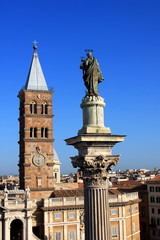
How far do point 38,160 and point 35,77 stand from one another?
606 inches

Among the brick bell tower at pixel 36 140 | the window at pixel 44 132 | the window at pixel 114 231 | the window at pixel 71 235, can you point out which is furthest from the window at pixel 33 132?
the window at pixel 114 231

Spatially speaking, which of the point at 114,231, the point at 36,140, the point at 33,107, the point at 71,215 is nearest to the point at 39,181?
the point at 36,140

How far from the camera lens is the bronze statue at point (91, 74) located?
517 inches

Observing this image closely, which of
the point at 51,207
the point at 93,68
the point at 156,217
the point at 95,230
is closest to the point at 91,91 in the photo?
the point at 93,68

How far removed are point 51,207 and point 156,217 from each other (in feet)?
89.3

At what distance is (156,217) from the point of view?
6525 centimetres

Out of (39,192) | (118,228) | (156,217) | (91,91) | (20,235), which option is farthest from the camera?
(156,217)

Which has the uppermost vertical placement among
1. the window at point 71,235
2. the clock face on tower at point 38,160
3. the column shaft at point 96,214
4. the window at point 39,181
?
the clock face on tower at point 38,160

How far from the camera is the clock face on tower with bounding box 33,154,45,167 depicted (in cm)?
5718

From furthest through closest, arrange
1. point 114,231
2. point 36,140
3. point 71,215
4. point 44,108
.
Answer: point 44,108
point 36,140
point 114,231
point 71,215

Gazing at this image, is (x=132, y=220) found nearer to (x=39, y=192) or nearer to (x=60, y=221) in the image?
(x=60, y=221)

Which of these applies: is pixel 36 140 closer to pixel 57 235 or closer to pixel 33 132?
pixel 33 132

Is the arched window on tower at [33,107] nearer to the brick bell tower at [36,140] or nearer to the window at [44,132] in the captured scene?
the brick bell tower at [36,140]

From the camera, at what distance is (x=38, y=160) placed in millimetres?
57375
